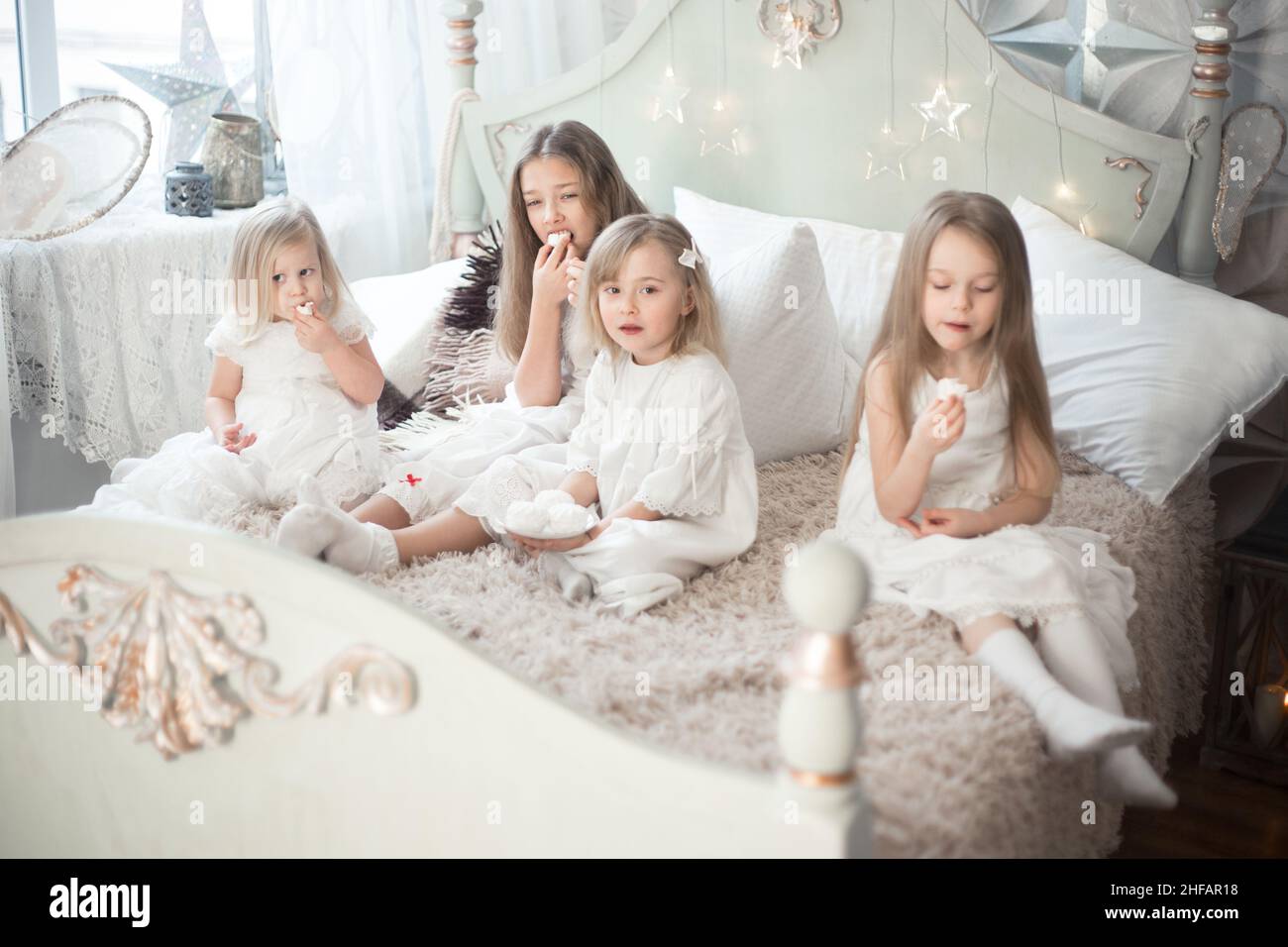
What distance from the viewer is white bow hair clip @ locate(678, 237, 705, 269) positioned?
1.77 metres

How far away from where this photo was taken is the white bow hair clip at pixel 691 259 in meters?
1.77

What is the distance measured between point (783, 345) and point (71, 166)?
1352 mm

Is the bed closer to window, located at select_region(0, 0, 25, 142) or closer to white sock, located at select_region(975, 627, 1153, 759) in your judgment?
white sock, located at select_region(975, 627, 1153, 759)

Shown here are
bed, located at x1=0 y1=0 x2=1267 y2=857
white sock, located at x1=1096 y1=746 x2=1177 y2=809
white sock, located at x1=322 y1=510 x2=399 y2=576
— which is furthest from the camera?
white sock, located at x1=322 y1=510 x2=399 y2=576

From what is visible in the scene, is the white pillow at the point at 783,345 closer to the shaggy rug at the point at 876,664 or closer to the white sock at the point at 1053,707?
the shaggy rug at the point at 876,664

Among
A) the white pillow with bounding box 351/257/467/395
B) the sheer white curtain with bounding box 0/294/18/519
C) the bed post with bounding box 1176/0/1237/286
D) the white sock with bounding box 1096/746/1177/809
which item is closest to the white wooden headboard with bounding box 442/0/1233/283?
the bed post with bounding box 1176/0/1237/286

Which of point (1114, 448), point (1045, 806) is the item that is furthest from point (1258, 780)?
point (1045, 806)

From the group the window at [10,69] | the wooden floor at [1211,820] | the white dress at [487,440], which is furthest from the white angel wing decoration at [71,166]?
the wooden floor at [1211,820]

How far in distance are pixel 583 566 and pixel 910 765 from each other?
62 centimetres

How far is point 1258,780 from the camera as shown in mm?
2066

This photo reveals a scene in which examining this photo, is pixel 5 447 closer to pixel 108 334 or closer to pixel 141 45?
pixel 108 334

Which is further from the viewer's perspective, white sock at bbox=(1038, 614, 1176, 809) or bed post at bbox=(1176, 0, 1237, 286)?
bed post at bbox=(1176, 0, 1237, 286)
